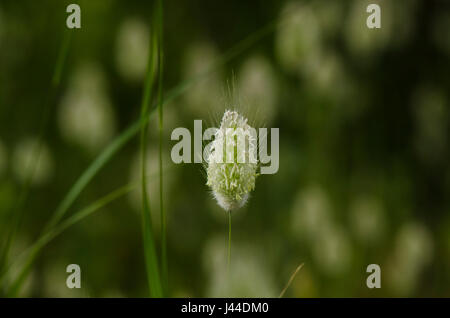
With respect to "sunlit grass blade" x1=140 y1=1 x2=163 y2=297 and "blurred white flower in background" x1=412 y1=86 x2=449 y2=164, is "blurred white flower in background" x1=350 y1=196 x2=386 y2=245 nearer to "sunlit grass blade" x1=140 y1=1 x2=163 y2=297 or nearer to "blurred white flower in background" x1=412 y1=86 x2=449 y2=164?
"blurred white flower in background" x1=412 y1=86 x2=449 y2=164

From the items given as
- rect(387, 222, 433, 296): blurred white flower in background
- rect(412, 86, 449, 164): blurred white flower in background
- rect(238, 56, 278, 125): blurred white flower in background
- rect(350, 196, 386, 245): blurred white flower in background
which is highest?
rect(238, 56, 278, 125): blurred white flower in background

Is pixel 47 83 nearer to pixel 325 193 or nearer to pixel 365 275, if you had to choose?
pixel 325 193

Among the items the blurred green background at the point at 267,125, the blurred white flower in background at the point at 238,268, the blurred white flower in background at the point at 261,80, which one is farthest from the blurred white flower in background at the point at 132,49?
the blurred white flower in background at the point at 238,268

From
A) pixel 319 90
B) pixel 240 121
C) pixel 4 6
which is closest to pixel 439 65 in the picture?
pixel 319 90

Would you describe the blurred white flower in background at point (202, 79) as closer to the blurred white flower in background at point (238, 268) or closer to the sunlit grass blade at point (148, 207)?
the blurred white flower in background at point (238, 268)

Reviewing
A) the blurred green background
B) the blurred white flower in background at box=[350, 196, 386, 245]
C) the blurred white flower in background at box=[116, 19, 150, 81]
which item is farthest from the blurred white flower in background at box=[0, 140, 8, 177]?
the blurred white flower in background at box=[350, 196, 386, 245]

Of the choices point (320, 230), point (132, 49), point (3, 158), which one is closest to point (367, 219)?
point (320, 230)

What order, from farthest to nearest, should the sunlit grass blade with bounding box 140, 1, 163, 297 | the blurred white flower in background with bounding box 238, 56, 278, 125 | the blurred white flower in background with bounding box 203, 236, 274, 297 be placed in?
the blurred white flower in background with bounding box 238, 56, 278, 125 < the blurred white flower in background with bounding box 203, 236, 274, 297 < the sunlit grass blade with bounding box 140, 1, 163, 297
